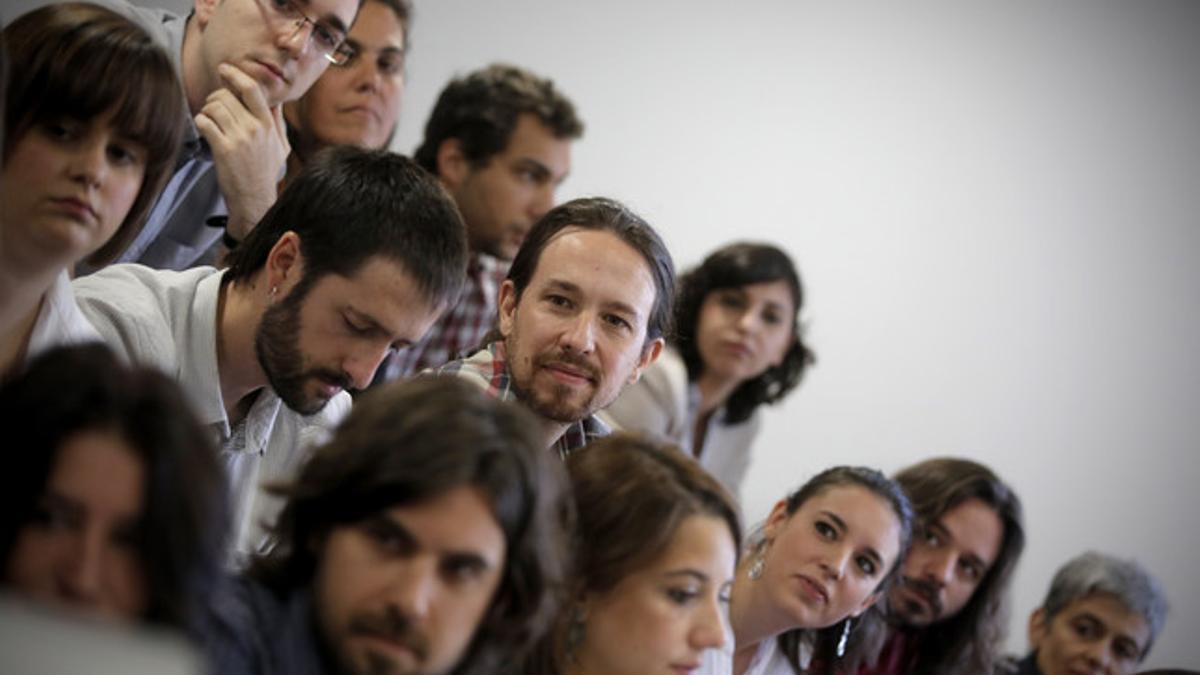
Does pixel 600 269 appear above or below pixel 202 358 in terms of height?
above

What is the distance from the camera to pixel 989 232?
12.6 feet

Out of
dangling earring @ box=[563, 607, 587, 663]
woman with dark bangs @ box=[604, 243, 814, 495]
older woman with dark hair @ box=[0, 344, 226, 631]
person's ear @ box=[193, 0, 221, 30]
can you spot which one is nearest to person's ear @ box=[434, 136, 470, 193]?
woman with dark bangs @ box=[604, 243, 814, 495]

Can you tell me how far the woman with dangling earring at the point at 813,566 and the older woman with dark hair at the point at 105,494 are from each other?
3.58 feet

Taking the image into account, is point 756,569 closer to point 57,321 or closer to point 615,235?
point 615,235

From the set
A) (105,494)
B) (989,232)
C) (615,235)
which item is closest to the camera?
(105,494)

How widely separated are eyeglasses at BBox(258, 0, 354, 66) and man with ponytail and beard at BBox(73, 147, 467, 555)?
1.15 ft

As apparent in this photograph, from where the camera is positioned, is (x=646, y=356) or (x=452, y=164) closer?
(x=646, y=356)

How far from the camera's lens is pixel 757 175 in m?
3.72

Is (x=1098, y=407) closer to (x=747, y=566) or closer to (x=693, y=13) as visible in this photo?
(x=693, y=13)

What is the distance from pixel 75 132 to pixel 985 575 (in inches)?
67.9

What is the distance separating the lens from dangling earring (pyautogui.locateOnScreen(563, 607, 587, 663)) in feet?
4.54

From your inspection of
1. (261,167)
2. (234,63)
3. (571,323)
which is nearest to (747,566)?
(571,323)

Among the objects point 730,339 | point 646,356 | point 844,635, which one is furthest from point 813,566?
point 730,339

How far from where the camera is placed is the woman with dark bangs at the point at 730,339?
9.45 feet
